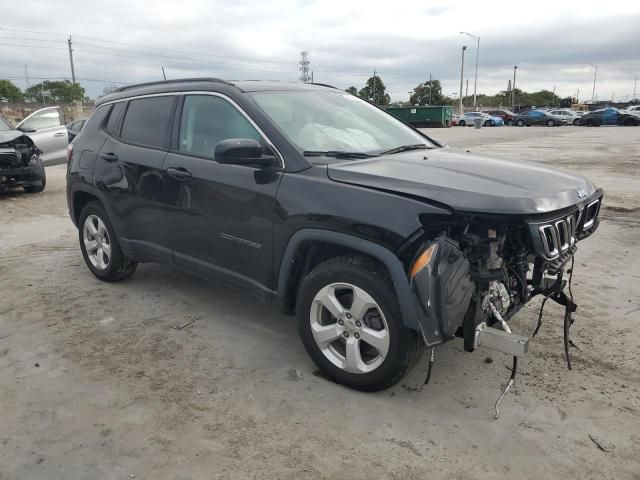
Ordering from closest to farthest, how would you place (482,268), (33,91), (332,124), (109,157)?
(482,268), (332,124), (109,157), (33,91)

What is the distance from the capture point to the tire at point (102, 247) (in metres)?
5.00

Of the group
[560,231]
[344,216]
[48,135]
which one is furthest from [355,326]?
[48,135]

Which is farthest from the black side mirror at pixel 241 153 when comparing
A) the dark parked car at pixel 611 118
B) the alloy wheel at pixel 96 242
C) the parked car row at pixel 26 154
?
the dark parked car at pixel 611 118

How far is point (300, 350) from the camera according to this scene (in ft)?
12.6

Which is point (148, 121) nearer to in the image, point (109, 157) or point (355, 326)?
point (109, 157)

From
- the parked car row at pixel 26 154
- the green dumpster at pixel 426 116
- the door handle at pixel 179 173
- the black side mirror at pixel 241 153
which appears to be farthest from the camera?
the green dumpster at pixel 426 116

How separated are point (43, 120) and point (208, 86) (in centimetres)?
984

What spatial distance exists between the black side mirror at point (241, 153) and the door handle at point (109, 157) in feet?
5.68

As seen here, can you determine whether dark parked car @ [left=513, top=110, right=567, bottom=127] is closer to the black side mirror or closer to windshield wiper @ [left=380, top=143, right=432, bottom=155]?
windshield wiper @ [left=380, top=143, right=432, bottom=155]

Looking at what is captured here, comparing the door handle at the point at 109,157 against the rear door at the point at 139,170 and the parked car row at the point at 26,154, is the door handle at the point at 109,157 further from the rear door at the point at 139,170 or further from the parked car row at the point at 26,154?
the parked car row at the point at 26,154

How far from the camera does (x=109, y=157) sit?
4781mm

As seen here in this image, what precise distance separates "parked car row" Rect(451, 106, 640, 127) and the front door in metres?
44.0

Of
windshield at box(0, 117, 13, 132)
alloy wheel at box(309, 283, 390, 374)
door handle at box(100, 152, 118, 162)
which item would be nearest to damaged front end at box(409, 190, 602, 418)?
alloy wheel at box(309, 283, 390, 374)

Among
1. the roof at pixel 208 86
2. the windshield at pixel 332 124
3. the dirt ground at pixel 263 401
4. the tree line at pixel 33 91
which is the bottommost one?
the dirt ground at pixel 263 401
